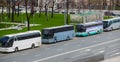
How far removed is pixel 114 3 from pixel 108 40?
86.9 m

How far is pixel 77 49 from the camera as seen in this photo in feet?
158

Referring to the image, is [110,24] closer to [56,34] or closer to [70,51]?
[56,34]

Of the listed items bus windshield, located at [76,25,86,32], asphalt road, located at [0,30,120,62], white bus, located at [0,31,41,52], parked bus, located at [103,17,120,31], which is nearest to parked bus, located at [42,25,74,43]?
asphalt road, located at [0,30,120,62]

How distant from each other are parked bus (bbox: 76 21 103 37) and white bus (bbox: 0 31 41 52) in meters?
12.5

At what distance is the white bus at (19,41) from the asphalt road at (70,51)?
725 mm

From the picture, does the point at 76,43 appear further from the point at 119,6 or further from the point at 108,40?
the point at 119,6

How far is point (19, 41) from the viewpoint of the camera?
4675 centimetres

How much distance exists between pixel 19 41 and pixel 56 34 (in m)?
8.73

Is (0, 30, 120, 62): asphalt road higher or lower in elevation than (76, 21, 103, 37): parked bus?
lower

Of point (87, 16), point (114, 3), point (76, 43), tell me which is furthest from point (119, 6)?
point (76, 43)

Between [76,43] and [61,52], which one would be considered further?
[76,43]

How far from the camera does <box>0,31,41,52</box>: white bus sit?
45344 millimetres

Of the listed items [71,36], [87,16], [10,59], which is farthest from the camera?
[87,16]

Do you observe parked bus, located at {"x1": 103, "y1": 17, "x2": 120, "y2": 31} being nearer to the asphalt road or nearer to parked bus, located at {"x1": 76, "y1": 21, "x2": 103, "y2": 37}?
parked bus, located at {"x1": 76, "y1": 21, "x2": 103, "y2": 37}
